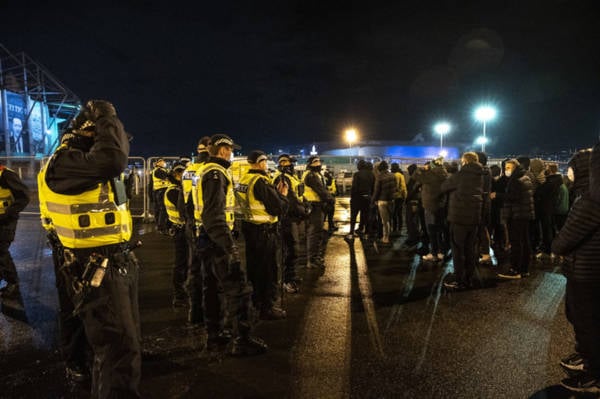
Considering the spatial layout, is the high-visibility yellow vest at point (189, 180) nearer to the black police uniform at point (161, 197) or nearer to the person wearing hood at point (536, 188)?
the black police uniform at point (161, 197)

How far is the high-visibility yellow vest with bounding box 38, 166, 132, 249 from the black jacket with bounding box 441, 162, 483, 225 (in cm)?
478

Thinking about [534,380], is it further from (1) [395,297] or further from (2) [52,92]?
(2) [52,92]

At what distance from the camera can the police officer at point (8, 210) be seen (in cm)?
526

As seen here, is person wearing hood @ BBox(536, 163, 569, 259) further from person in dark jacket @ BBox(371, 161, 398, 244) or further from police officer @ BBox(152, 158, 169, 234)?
police officer @ BBox(152, 158, 169, 234)

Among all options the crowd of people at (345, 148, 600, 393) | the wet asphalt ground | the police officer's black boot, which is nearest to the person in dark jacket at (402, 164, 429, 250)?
the crowd of people at (345, 148, 600, 393)

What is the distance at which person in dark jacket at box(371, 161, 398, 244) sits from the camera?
31.0ft

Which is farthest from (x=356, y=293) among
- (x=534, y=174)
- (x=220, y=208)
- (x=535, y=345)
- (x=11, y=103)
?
(x=11, y=103)

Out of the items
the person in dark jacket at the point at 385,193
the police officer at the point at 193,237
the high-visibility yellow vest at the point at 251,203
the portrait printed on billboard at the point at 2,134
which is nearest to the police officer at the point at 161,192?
the police officer at the point at 193,237

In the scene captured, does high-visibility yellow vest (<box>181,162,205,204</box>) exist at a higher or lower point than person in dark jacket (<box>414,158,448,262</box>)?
higher

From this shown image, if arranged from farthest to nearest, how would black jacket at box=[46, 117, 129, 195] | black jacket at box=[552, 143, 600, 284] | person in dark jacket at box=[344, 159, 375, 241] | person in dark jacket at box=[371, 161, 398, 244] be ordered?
1. person in dark jacket at box=[344, 159, 375, 241]
2. person in dark jacket at box=[371, 161, 398, 244]
3. black jacket at box=[552, 143, 600, 284]
4. black jacket at box=[46, 117, 129, 195]

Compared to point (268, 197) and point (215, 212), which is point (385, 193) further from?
point (215, 212)

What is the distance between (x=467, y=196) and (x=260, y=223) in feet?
10.6

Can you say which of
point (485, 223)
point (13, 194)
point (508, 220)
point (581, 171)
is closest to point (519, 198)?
point (508, 220)

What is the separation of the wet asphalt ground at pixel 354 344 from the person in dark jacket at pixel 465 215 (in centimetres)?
35
